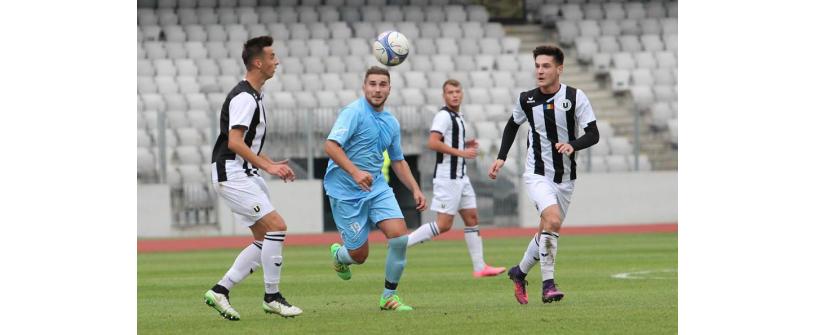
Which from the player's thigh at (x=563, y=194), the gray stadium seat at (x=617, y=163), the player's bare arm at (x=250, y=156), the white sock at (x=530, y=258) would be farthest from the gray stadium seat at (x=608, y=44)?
the player's bare arm at (x=250, y=156)

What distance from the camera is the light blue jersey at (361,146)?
429 inches

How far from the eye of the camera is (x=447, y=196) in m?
15.5

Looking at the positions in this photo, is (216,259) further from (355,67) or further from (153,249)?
(355,67)

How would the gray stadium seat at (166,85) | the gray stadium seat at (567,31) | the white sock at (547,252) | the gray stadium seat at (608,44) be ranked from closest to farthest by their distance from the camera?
the white sock at (547,252)
the gray stadium seat at (166,85)
the gray stadium seat at (608,44)
the gray stadium seat at (567,31)

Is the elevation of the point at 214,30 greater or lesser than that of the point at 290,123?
greater

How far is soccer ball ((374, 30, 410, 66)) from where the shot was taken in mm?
11828

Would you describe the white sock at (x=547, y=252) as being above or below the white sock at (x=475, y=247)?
above

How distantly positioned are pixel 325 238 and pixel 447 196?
8943 millimetres

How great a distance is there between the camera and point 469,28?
33.6 meters

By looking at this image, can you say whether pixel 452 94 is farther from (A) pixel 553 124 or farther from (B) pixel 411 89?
(B) pixel 411 89

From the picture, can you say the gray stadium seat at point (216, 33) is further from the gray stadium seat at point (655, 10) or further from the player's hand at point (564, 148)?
the player's hand at point (564, 148)

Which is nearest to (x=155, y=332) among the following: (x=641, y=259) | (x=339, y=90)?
(x=641, y=259)

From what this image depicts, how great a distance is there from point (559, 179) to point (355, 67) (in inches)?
780

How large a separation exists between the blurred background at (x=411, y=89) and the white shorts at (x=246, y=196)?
1540cm
